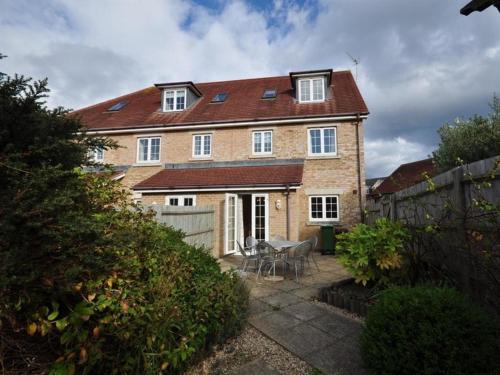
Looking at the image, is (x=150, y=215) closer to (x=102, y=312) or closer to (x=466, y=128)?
(x=102, y=312)

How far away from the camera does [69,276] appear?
1837 mm

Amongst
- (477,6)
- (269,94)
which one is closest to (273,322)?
(477,6)

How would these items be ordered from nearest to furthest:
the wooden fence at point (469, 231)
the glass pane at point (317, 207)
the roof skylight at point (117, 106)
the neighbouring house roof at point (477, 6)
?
the neighbouring house roof at point (477, 6) → the wooden fence at point (469, 231) → the glass pane at point (317, 207) → the roof skylight at point (117, 106)

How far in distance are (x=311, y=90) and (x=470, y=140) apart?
793 centimetres

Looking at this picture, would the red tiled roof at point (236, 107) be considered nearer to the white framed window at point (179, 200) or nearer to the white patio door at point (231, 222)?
the white framed window at point (179, 200)

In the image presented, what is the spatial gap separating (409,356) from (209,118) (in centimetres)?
1365

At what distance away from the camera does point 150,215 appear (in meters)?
3.71

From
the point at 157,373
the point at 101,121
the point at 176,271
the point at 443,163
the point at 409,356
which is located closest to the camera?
the point at 409,356

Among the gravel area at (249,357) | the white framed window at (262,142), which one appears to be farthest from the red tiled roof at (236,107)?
the gravel area at (249,357)

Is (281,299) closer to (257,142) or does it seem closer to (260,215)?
(260,215)

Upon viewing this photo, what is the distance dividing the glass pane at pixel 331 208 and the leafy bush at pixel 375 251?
7764mm

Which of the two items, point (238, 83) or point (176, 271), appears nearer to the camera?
point (176, 271)

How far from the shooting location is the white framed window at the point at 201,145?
14.2 meters

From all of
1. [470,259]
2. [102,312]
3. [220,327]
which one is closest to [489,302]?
[470,259]
